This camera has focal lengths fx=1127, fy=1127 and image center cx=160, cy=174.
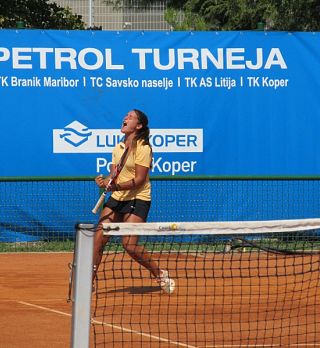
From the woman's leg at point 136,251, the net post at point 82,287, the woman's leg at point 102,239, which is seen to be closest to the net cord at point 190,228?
the net post at point 82,287

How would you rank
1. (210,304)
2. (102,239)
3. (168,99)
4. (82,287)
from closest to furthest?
(82,287)
(102,239)
(210,304)
(168,99)

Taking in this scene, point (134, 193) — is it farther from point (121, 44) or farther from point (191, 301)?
point (121, 44)

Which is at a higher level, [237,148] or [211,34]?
[211,34]

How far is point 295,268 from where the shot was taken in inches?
546

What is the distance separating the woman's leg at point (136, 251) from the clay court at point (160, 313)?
0.29 m

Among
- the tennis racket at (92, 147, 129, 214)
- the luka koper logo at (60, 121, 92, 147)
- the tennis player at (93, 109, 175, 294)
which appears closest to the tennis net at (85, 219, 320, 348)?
the tennis player at (93, 109, 175, 294)

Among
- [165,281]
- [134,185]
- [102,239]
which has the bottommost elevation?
[165,281]

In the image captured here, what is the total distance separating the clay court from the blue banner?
323 cm

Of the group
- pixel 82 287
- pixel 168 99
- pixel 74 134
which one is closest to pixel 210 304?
pixel 82 287

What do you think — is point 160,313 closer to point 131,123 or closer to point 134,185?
point 134,185

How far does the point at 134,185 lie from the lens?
36.5 feet

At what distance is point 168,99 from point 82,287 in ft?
33.5

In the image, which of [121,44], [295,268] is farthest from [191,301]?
[121,44]

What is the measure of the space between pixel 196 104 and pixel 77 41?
6.48 ft
